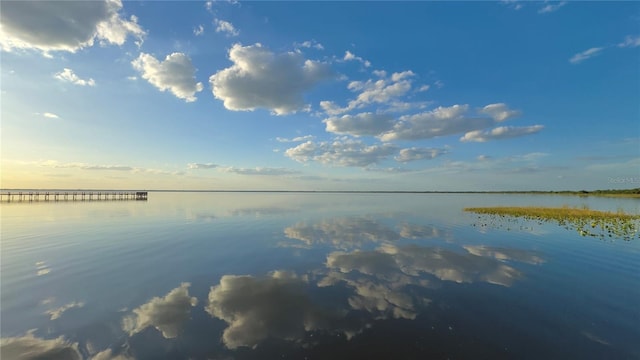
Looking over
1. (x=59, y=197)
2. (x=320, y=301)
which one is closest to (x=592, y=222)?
(x=320, y=301)

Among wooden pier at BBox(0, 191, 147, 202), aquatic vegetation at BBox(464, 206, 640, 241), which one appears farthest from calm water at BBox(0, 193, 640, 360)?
wooden pier at BBox(0, 191, 147, 202)

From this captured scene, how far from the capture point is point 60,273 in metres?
17.0

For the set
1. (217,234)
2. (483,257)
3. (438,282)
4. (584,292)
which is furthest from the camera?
(217,234)

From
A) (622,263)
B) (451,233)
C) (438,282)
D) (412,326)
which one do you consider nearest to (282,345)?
(412,326)

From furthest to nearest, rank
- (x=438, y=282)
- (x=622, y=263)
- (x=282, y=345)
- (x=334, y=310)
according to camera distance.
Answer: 1. (x=622, y=263)
2. (x=438, y=282)
3. (x=334, y=310)
4. (x=282, y=345)

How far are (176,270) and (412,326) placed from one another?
46.1ft

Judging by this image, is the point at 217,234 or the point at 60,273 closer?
the point at 60,273

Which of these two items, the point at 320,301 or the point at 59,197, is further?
the point at 59,197

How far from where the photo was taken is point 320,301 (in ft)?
42.0

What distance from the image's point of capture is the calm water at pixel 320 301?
9141mm

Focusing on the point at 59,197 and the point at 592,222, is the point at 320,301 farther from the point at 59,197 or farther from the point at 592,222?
the point at 59,197

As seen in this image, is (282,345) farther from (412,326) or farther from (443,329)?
(443,329)

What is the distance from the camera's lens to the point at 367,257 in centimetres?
2097

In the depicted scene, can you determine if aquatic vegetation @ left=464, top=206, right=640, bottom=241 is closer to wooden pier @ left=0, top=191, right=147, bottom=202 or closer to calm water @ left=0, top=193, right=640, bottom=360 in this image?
calm water @ left=0, top=193, right=640, bottom=360
